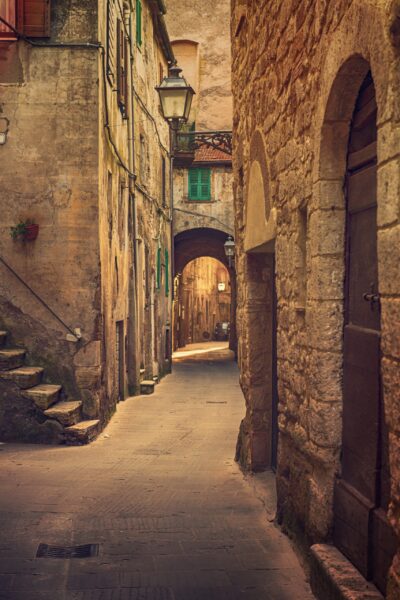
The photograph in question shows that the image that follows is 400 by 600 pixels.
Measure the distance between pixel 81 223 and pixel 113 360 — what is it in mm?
2988

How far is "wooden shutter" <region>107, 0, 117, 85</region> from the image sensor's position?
11.7m

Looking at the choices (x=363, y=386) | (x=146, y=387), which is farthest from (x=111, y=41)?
(x=363, y=386)

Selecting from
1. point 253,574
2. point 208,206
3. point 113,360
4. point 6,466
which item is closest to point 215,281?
point 208,206

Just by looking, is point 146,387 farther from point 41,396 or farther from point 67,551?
point 67,551

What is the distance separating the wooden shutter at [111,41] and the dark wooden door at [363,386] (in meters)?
8.15

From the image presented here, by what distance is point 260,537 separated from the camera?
5523mm

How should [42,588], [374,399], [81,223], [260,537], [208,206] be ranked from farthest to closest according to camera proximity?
[208,206] → [81,223] → [260,537] → [42,588] → [374,399]

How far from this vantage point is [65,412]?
9.86m

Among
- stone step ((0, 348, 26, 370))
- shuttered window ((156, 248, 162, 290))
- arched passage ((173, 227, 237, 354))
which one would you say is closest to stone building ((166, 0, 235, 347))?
arched passage ((173, 227, 237, 354))

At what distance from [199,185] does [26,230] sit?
1587 centimetres

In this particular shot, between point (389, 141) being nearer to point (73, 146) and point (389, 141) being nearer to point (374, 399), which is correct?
point (374, 399)

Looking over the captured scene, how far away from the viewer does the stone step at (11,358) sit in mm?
9906

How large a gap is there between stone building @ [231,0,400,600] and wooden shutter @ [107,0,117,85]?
586 centimetres

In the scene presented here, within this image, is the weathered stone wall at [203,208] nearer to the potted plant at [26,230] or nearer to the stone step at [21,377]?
the potted plant at [26,230]
